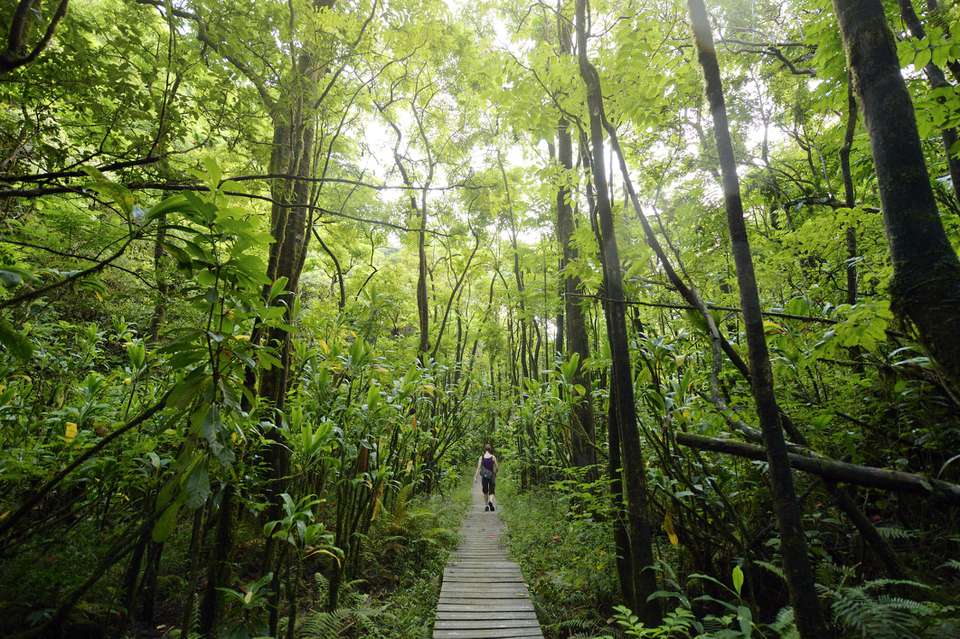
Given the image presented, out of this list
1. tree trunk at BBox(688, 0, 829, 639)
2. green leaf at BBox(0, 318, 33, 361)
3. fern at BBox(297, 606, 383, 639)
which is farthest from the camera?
fern at BBox(297, 606, 383, 639)

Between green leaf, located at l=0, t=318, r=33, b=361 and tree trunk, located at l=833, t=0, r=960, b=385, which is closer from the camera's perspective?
green leaf, located at l=0, t=318, r=33, b=361

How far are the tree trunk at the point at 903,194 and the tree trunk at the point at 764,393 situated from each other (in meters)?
0.75

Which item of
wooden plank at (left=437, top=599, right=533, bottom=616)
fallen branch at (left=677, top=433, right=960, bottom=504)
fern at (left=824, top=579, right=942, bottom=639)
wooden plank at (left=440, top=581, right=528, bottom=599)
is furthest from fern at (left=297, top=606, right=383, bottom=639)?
fern at (left=824, top=579, right=942, bottom=639)

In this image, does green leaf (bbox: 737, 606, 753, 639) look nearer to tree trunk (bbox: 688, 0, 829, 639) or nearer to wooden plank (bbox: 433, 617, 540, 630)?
tree trunk (bbox: 688, 0, 829, 639)

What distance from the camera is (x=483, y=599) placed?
4.56 meters

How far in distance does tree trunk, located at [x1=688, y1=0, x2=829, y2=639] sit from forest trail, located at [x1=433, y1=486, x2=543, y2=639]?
2.82 metres

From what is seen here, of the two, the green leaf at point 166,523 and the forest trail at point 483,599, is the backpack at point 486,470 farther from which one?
the green leaf at point 166,523

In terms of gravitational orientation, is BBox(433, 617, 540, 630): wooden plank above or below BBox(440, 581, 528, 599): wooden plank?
below

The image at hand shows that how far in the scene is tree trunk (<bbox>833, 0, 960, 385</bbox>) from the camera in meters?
1.97

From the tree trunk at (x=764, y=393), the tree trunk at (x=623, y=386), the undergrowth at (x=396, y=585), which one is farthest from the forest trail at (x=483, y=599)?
the tree trunk at (x=764, y=393)

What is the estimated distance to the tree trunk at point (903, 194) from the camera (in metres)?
1.97

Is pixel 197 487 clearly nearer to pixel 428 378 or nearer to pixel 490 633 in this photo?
pixel 490 633

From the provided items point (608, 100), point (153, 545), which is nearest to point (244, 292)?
point (153, 545)

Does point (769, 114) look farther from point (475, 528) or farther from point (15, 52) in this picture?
point (15, 52)
